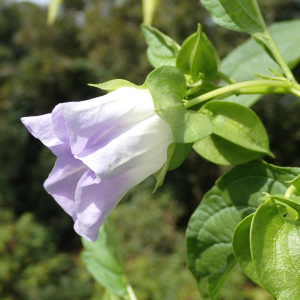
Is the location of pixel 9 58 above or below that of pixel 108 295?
below

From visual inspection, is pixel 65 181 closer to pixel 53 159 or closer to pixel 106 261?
pixel 106 261

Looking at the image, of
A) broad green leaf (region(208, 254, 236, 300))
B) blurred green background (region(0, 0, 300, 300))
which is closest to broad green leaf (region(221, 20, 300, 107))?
broad green leaf (region(208, 254, 236, 300))

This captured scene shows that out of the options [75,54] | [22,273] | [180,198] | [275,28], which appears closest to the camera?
[275,28]

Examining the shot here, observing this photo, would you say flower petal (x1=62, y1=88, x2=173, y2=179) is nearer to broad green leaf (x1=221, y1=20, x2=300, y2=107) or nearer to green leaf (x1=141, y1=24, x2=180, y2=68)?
green leaf (x1=141, y1=24, x2=180, y2=68)

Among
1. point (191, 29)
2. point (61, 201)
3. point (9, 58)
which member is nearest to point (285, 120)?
point (191, 29)

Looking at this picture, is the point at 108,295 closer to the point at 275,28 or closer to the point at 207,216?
the point at 207,216

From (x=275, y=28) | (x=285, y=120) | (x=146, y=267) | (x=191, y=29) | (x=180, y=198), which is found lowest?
(x=180, y=198)

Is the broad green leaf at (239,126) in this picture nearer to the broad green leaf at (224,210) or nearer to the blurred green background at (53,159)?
the broad green leaf at (224,210)

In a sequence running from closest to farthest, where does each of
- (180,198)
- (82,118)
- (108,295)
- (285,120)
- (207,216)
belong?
(82,118)
(207,216)
(108,295)
(285,120)
(180,198)
